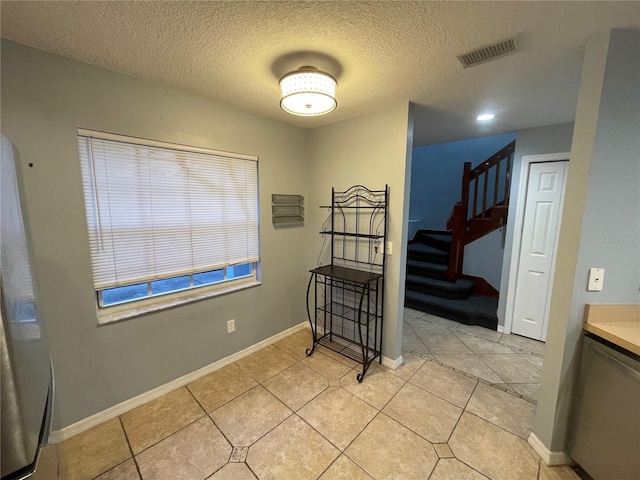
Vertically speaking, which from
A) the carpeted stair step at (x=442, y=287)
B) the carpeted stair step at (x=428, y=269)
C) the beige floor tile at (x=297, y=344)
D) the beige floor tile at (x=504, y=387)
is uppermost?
the carpeted stair step at (x=428, y=269)

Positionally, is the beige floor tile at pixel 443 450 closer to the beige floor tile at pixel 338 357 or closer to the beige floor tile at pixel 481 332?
the beige floor tile at pixel 338 357

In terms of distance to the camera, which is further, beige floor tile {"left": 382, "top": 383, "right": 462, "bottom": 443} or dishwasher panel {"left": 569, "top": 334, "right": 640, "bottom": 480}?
beige floor tile {"left": 382, "top": 383, "right": 462, "bottom": 443}

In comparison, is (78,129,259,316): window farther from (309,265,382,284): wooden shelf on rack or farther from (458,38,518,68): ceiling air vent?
(458,38,518,68): ceiling air vent

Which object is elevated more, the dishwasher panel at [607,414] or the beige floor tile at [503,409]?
the dishwasher panel at [607,414]

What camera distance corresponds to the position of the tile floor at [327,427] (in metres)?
1.46

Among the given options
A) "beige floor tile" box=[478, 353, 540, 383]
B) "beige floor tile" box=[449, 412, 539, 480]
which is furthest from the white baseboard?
"beige floor tile" box=[478, 353, 540, 383]

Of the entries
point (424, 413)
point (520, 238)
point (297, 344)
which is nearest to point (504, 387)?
point (424, 413)

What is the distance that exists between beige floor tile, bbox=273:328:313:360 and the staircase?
1837mm

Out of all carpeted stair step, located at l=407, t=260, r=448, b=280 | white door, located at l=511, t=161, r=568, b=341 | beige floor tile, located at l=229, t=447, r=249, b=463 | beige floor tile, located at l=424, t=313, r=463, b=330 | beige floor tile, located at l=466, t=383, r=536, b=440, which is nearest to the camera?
beige floor tile, located at l=229, t=447, r=249, b=463

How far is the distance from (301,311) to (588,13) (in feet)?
10.1

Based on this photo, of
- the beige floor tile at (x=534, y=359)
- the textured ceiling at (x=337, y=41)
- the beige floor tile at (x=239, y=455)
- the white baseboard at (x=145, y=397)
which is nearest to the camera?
the textured ceiling at (x=337, y=41)

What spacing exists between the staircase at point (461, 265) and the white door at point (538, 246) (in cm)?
40

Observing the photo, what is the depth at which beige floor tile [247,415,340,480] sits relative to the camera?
1.45 metres

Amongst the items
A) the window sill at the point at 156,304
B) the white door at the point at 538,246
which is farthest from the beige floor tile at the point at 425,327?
the window sill at the point at 156,304
